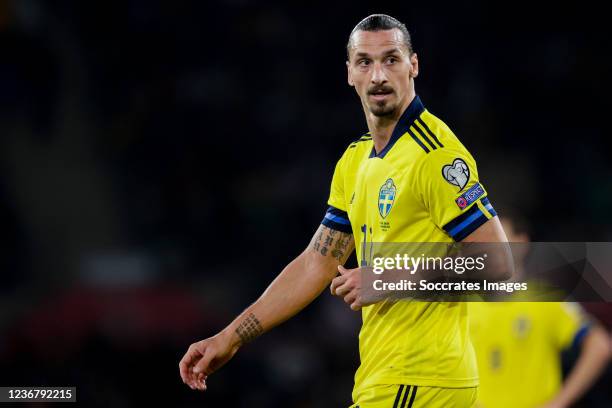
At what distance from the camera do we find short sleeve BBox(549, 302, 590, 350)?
624cm

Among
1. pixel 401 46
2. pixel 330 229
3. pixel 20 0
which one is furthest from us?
pixel 20 0

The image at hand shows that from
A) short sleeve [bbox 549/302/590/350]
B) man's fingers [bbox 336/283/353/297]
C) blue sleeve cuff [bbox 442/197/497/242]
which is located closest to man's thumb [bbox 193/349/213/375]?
man's fingers [bbox 336/283/353/297]

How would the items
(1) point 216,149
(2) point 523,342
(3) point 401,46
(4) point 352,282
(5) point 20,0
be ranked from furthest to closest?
1. (5) point 20,0
2. (1) point 216,149
3. (2) point 523,342
4. (3) point 401,46
5. (4) point 352,282

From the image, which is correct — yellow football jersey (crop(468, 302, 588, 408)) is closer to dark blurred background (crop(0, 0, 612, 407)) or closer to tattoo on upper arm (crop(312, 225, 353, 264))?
tattoo on upper arm (crop(312, 225, 353, 264))

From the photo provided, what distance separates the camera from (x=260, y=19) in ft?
42.0

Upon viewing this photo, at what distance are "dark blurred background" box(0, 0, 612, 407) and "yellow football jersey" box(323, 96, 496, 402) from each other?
534 cm

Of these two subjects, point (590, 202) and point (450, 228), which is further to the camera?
point (590, 202)

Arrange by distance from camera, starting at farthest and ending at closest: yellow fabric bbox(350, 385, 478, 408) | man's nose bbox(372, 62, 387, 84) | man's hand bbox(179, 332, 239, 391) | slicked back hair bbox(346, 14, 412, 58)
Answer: man's hand bbox(179, 332, 239, 391) → slicked back hair bbox(346, 14, 412, 58) → man's nose bbox(372, 62, 387, 84) → yellow fabric bbox(350, 385, 478, 408)

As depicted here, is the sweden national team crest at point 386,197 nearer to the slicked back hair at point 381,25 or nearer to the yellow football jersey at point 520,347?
the slicked back hair at point 381,25

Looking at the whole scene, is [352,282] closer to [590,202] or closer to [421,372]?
[421,372]

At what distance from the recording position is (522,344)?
20.8 ft

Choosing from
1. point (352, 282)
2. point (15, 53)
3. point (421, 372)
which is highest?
point (15, 53)

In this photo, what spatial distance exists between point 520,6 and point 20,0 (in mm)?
6603

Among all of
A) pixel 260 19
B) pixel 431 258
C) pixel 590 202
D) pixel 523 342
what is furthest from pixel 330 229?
pixel 260 19
